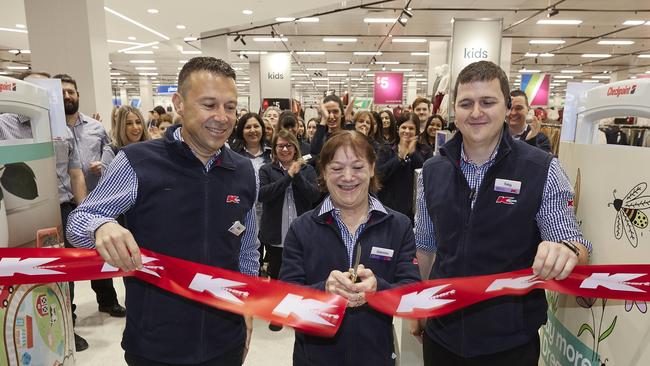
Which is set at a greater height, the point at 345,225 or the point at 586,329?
the point at 345,225

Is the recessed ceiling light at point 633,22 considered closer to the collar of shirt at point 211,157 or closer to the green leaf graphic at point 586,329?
the green leaf graphic at point 586,329

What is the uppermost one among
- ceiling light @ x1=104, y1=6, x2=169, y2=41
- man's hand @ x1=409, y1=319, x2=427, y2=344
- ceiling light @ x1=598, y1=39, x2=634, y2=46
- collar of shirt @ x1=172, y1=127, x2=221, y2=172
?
ceiling light @ x1=598, y1=39, x2=634, y2=46

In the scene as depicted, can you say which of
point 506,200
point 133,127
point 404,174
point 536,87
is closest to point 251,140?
point 133,127

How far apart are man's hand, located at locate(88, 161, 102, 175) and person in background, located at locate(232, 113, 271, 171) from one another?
4.06ft

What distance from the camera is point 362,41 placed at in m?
16.3

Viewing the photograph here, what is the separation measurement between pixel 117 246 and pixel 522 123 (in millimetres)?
4155

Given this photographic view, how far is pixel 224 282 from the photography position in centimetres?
164

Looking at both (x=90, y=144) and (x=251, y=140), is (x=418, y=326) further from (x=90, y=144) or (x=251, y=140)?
(x=90, y=144)

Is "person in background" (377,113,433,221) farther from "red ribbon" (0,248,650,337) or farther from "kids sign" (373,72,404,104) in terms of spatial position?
"kids sign" (373,72,404,104)

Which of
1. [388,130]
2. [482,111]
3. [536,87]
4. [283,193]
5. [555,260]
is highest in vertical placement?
[536,87]

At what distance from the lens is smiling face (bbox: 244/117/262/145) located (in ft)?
13.7

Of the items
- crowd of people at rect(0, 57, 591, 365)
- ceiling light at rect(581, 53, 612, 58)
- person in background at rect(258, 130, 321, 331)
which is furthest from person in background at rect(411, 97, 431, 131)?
ceiling light at rect(581, 53, 612, 58)

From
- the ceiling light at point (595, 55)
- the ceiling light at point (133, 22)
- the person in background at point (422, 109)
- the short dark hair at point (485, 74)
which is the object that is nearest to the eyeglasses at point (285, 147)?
the short dark hair at point (485, 74)

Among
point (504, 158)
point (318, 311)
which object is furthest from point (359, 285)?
point (504, 158)
